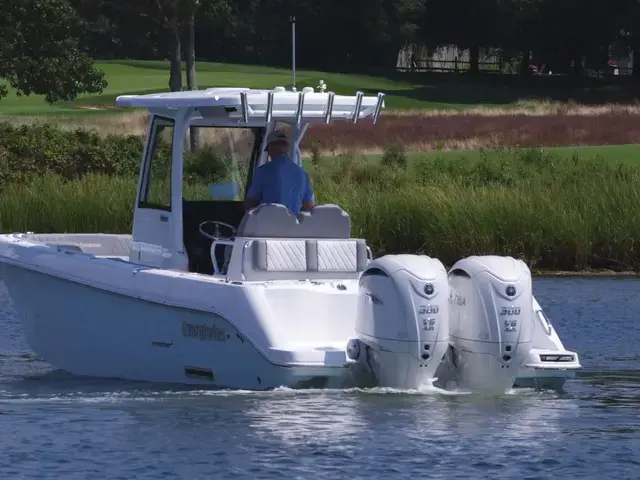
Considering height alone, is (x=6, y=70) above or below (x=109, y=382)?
above

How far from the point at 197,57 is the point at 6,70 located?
51970 mm

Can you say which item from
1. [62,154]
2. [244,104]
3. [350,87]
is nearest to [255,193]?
[244,104]

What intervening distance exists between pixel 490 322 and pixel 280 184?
2182 millimetres

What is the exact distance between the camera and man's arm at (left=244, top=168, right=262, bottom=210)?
11.7 meters

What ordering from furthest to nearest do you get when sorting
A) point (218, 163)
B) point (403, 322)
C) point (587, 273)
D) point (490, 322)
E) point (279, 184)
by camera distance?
point (587, 273) < point (218, 163) < point (279, 184) < point (490, 322) < point (403, 322)

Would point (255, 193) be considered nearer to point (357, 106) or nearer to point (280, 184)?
point (280, 184)

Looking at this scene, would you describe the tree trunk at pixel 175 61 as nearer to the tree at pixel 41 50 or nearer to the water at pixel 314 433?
the tree at pixel 41 50

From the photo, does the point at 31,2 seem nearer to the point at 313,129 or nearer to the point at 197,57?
the point at 313,129

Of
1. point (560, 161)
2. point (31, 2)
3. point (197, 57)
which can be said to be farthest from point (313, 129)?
point (197, 57)

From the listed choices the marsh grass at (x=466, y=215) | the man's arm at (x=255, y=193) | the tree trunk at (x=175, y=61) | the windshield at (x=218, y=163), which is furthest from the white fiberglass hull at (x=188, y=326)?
the tree trunk at (x=175, y=61)

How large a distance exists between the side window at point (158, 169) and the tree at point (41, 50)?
23030 millimetres

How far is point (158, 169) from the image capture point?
40.2 ft

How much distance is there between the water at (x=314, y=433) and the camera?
905 centimetres

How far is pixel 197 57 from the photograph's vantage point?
284 ft
